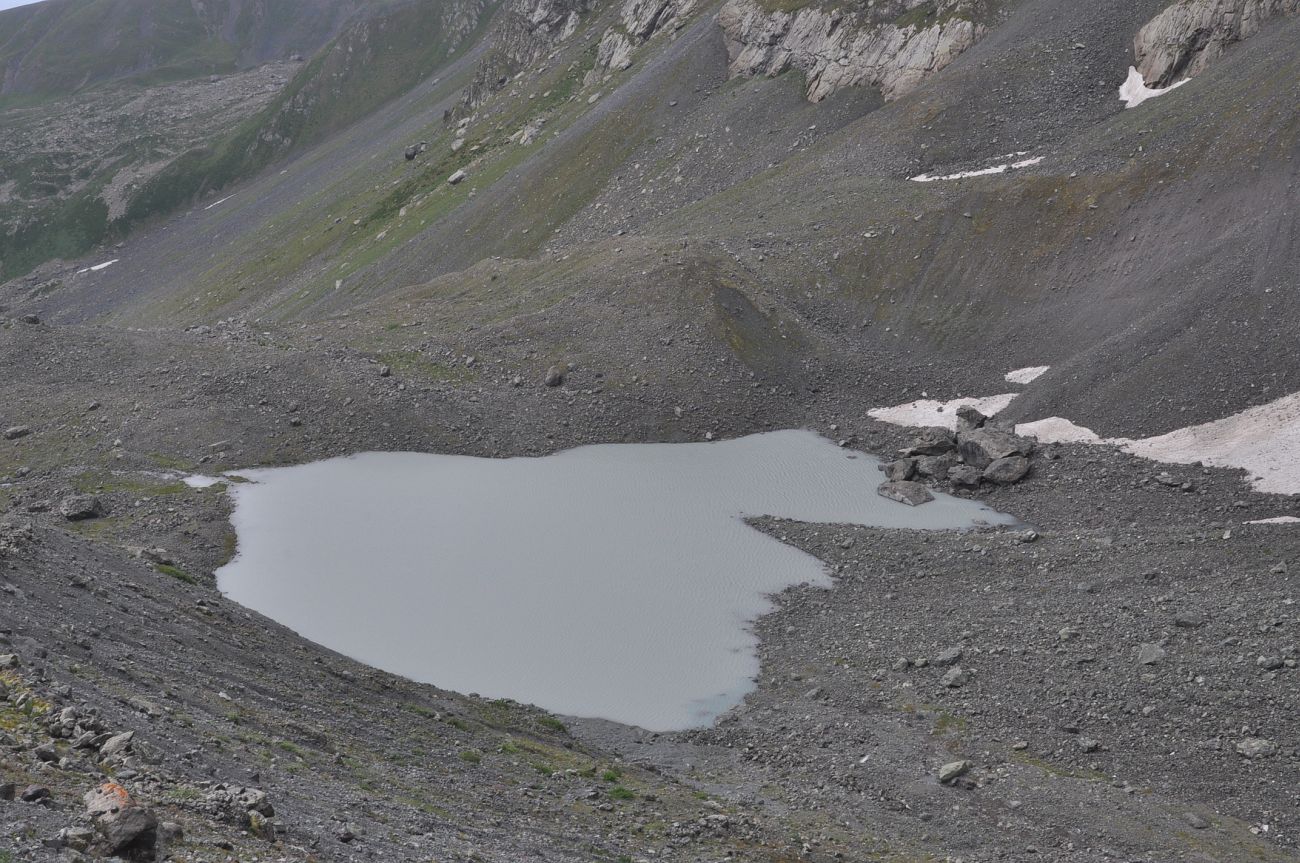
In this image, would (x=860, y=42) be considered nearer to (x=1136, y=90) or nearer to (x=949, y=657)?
(x=1136, y=90)

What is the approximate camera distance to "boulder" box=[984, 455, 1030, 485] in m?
57.3

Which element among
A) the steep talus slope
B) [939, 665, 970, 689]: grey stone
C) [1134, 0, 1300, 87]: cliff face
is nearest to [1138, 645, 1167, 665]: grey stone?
[939, 665, 970, 689]: grey stone

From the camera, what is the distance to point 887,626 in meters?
44.5

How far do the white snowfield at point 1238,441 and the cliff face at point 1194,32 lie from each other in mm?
38736

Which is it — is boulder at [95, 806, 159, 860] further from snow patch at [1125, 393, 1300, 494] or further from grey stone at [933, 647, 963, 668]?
snow patch at [1125, 393, 1300, 494]

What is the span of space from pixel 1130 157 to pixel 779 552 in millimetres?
42295

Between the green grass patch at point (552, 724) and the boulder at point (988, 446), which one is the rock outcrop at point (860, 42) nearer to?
the boulder at point (988, 446)

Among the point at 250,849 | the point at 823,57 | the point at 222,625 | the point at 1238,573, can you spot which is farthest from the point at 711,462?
the point at 823,57

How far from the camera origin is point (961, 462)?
60.5 m

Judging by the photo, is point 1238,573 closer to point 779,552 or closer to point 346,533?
point 779,552

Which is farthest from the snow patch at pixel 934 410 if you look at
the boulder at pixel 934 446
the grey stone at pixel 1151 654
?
the grey stone at pixel 1151 654

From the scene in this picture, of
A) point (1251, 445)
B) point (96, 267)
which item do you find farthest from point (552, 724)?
point (96, 267)

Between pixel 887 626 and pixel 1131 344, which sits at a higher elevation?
pixel 1131 344

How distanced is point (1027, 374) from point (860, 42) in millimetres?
46042
